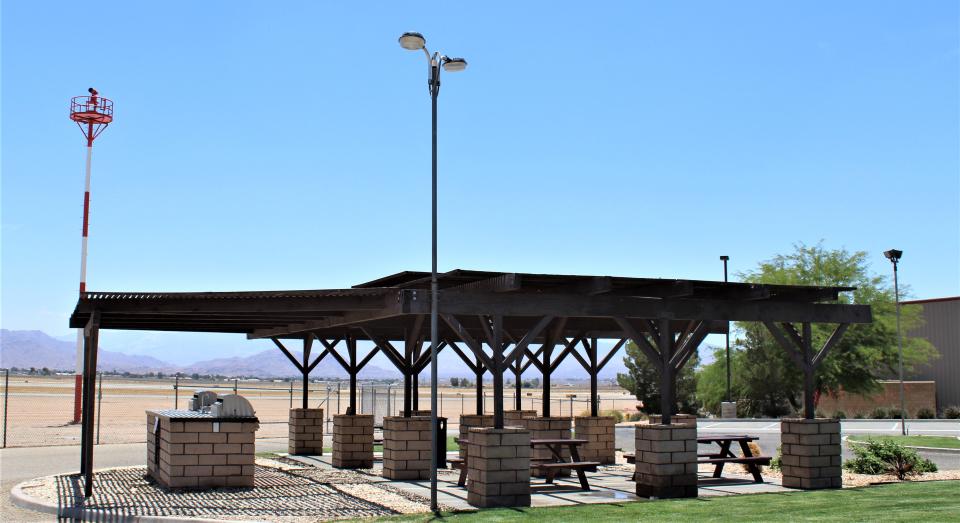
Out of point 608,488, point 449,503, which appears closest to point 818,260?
point 608,488

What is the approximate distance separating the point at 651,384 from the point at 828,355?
9.41 metres

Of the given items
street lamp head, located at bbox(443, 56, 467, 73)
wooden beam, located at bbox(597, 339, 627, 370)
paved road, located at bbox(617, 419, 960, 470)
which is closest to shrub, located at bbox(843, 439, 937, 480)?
paved road, located at bbox(617, 419, 960, 470)

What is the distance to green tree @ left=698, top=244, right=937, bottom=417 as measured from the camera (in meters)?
39.0

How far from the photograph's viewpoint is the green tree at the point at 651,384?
152 feet

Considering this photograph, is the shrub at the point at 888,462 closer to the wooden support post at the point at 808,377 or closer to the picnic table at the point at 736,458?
the picnic table at the point at 736,458

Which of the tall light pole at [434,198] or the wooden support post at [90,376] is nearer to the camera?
the tall light pole at [434,198]

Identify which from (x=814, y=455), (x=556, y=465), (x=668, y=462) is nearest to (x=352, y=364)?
(x=556, y=465)

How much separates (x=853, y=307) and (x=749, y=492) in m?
3.92

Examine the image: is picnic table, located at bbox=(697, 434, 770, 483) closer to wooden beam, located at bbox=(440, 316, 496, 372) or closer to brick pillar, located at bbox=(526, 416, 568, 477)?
brick pillar, located at bbox=(526, 416, 568, 477)

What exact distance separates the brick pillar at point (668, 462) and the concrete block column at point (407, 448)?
4.23 m

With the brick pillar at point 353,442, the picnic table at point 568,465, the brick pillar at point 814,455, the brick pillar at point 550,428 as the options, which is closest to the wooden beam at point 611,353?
the brick pillar at point 550,428

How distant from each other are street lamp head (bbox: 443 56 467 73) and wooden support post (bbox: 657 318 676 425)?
4.81 metres

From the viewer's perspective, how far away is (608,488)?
14.8m

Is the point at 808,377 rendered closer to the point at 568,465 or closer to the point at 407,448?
the point at 568,465
